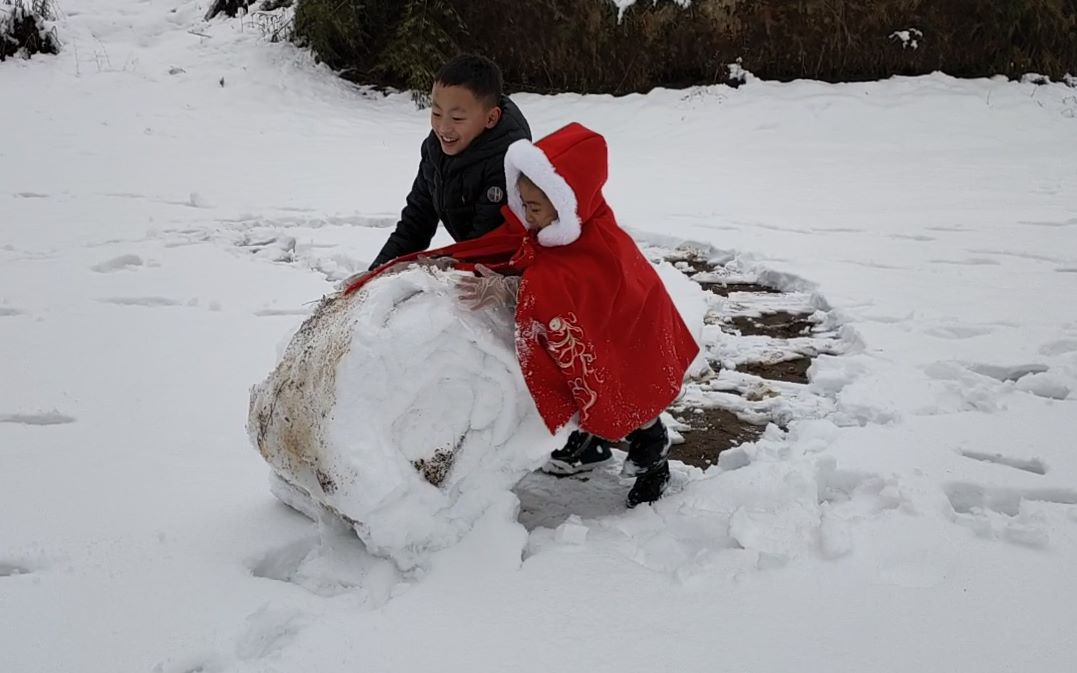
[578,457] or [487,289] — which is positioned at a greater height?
[487,289]

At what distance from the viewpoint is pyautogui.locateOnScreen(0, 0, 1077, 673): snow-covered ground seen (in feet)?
6.28

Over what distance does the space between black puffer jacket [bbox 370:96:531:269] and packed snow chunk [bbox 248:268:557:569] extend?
439 millimetres

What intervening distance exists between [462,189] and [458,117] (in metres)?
0.23

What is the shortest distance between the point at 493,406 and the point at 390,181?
17.6 feet

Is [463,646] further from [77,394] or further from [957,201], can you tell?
[957,201]

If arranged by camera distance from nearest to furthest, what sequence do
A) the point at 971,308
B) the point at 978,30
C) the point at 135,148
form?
the point at 971,308 < the point at 135,148 < the point at 978,30

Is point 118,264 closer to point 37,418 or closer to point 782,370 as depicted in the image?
point 37,418

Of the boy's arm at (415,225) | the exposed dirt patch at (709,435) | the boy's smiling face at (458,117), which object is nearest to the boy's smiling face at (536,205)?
the boy's smiling face at (458,117)

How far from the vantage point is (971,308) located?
406 centimetres

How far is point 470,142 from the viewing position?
263 centimetres

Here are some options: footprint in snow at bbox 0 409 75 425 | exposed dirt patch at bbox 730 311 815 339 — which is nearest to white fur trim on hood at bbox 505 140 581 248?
footprint in snow at bbox 0 409 75 425

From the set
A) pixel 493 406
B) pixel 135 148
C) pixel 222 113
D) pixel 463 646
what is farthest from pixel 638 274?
pixel 222 113

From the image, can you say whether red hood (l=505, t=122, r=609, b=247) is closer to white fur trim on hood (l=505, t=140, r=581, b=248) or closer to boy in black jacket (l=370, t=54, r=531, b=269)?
white fur trim on hood (l=505, t=140, r=581, b=248)

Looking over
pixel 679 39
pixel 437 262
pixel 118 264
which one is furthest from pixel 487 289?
pixel 679 39
